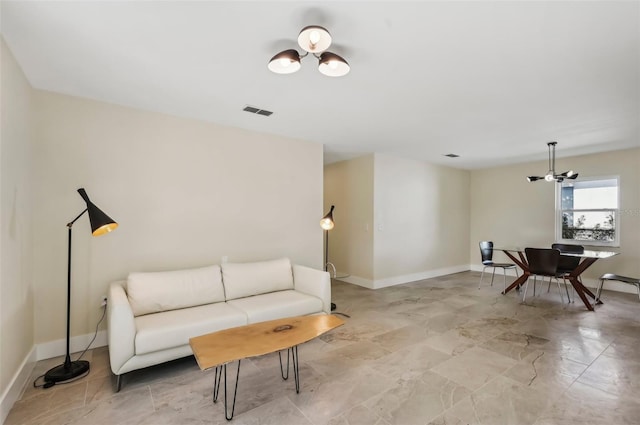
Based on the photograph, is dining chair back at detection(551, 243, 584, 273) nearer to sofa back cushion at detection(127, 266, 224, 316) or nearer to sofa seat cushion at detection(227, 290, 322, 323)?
sofa seat cushion at detection(227, 290, 322, 323)

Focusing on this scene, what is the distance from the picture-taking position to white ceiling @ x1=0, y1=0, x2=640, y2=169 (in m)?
1.85

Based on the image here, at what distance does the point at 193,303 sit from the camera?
10.2 feet

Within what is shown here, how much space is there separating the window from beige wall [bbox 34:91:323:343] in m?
5.44

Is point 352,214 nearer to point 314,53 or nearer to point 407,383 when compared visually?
point 407,383

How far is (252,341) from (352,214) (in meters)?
4.19

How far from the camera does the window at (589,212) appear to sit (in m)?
5.56

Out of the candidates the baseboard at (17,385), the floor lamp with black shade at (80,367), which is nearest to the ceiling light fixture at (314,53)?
the floor lamp with black shade at (80,367)

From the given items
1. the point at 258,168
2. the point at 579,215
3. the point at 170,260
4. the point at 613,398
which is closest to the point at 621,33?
the point at 613,398

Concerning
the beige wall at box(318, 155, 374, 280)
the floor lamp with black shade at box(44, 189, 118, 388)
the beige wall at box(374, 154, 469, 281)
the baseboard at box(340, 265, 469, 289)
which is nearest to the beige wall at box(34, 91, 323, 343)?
the floor lamp with black shade at box(44, 189, 118, 388)

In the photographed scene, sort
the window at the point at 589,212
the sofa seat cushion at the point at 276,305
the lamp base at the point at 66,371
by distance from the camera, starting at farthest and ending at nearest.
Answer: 1. the window at the point at 589,212
2. the sofa seat cushion at the point at 276,305
3. the lamp base at the point at 66,371

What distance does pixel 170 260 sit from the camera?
11.5ft

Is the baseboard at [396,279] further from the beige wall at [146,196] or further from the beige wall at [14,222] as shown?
the beige wall at [14,222]

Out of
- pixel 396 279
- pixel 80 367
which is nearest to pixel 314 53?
pixel 80 367

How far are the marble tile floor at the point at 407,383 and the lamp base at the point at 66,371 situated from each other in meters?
0.08
